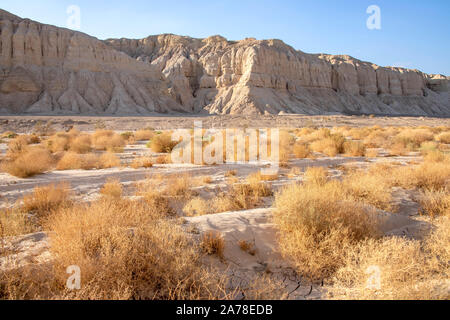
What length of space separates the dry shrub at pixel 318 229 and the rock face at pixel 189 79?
41912 millimetres

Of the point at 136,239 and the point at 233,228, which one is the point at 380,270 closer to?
the point at 233,228

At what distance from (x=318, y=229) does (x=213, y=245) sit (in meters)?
1.38

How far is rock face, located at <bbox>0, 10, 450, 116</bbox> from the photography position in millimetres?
40916

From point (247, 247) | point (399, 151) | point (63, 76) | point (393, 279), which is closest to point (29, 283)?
point (247, 247)

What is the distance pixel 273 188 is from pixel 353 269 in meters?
3.68

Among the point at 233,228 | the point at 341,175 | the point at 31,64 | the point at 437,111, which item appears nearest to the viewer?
the point at 233,228

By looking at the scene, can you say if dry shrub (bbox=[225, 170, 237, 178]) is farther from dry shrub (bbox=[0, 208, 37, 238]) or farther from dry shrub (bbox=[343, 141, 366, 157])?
dry shrub (bbox=[343, 141, 366, 157])

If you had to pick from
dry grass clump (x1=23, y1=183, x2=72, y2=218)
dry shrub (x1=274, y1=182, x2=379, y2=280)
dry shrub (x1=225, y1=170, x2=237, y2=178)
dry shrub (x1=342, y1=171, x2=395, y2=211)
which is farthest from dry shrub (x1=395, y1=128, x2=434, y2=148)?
dry grass clump (x1=23, y1=183, x2=72, y2=218)

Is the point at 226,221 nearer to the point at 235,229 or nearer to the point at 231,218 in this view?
the point at 231,218

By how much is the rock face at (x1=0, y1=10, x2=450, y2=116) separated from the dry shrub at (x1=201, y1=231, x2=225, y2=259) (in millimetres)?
41849

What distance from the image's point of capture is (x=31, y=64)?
4209 cm

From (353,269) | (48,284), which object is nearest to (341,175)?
(353,269)

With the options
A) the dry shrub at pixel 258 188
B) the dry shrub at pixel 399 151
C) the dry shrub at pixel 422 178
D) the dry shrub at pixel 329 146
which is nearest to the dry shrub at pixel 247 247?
the dry shrub at pixel 258 188
